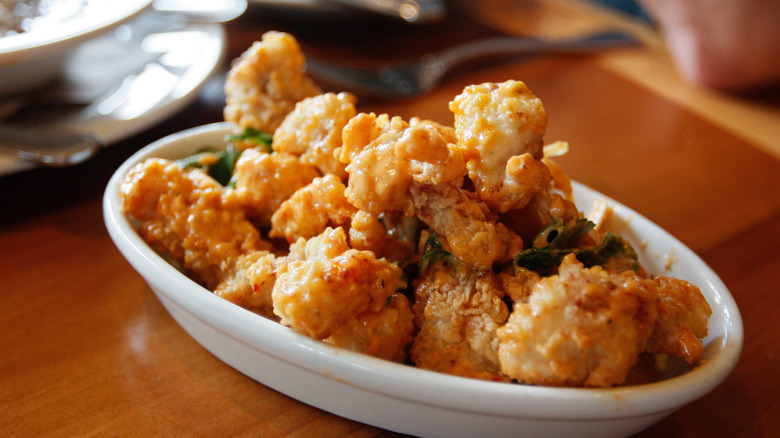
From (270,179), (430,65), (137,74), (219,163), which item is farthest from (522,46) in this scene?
(270,179)

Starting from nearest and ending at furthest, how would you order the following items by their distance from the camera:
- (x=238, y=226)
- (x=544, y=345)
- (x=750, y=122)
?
(x=544, y=345), (x=238, y=226), (x=750, y=122)

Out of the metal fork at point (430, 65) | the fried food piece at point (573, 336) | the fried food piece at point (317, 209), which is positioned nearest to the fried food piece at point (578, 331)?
the fried food piece at point (573, 336)

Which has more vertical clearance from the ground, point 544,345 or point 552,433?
point 544,345

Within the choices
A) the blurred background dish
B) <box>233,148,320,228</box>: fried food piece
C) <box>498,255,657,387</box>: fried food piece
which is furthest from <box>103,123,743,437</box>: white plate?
the blurred background dish

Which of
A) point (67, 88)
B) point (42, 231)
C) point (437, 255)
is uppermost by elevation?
point (437, 255)

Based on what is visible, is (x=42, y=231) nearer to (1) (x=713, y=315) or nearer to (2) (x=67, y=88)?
(2) (x=67, y=88)

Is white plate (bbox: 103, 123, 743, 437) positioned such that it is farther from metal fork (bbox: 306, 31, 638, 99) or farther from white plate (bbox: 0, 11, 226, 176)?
metal fork (bbox: 306, 31, 638, 99)

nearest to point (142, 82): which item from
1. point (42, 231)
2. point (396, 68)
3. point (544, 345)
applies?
point (42, 231)
